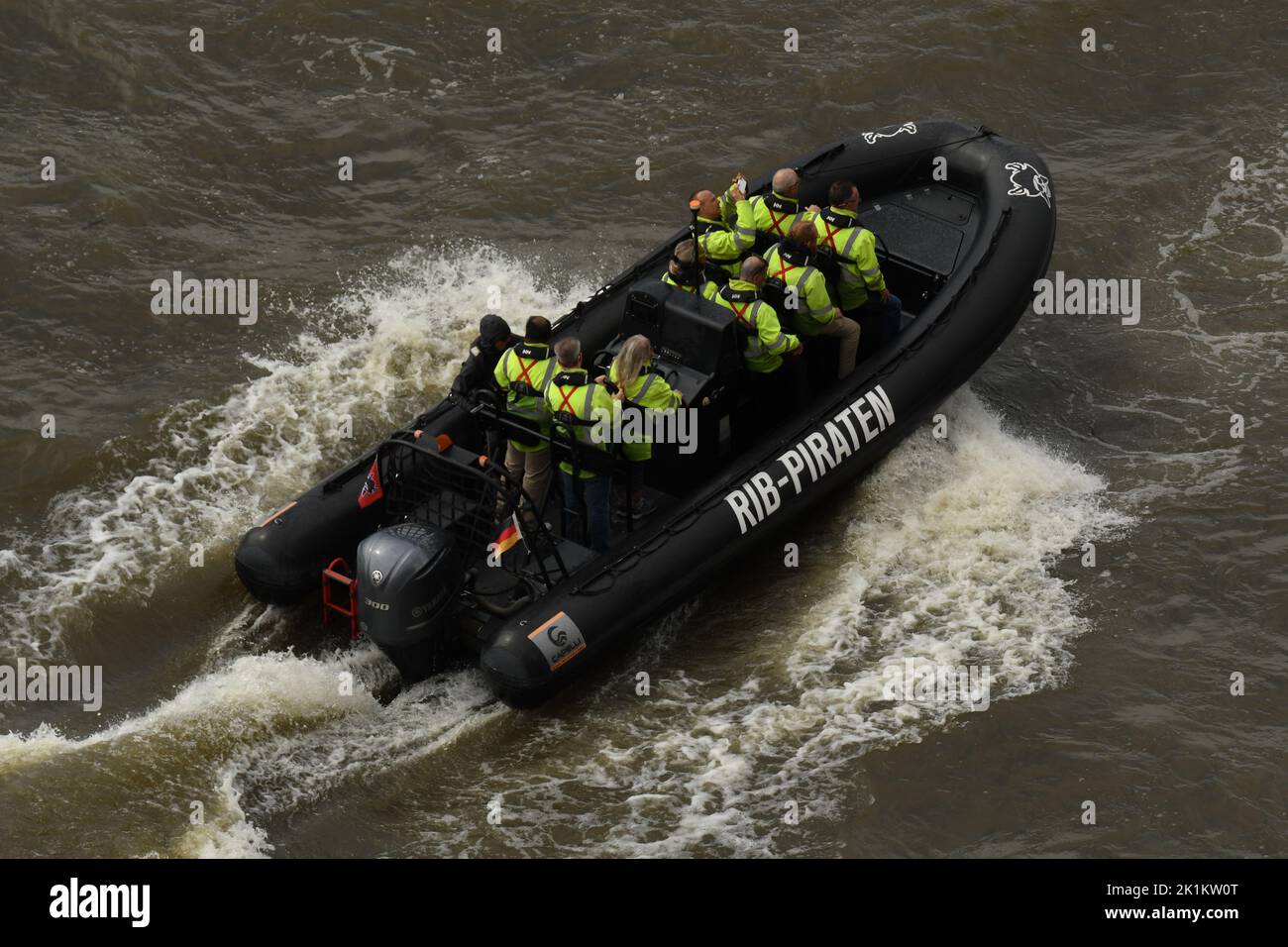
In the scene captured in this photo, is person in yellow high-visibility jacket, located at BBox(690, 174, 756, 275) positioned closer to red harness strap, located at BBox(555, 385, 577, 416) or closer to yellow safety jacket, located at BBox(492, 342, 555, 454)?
yellow safety jacket, located at BBox(492, 342, 555, 454)

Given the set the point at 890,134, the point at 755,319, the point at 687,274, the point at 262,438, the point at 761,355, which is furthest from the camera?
the point at 890,134

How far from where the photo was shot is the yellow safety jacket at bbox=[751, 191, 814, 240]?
10.7 metres

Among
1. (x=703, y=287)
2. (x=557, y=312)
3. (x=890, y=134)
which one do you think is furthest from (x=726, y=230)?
(x=557, y=312)

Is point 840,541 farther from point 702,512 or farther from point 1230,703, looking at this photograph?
point 1230,703

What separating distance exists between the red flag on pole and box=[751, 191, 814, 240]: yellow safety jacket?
9.03ft

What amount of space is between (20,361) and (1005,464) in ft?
20.6

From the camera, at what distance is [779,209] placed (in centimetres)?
1074

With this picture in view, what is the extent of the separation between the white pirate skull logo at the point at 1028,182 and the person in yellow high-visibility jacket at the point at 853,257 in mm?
1301

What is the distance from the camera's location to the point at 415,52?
1452 centimetres

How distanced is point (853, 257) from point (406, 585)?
3.32m

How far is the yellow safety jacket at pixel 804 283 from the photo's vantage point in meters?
10.1

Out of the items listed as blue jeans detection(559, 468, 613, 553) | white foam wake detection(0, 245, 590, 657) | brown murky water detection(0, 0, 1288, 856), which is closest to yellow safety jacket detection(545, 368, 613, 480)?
blue jeans detection(559, 468, 613, 553)

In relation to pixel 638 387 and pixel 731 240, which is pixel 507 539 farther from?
pixel 731 240
